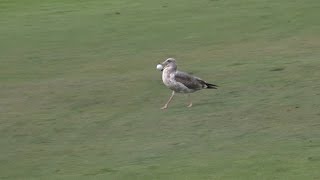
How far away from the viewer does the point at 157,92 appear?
517 inches

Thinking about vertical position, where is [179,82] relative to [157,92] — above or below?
above

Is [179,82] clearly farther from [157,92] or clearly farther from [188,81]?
[157,92]

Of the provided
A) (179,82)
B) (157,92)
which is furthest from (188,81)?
(157,92)

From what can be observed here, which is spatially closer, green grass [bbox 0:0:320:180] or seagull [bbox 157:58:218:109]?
green grass [bbox 0:0:320:180]

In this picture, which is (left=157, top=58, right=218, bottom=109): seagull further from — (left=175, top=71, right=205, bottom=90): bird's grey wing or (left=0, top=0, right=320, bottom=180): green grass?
(left=0, top=0, right=320, bottom=180): green grass

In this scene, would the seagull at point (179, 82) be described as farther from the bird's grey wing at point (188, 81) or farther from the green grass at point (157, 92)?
the green grass at point (157, 92)

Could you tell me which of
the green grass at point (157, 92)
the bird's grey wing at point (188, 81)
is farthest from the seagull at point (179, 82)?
the green grass at point (157, 92)

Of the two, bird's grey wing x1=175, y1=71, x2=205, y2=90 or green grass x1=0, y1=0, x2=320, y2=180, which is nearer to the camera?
green grass x1=0, y1=0, x2=320, y2=180

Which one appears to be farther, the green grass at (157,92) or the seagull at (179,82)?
the seagull at (179,82)

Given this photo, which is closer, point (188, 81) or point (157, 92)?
point (188, 81)

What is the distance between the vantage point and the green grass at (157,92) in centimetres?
945

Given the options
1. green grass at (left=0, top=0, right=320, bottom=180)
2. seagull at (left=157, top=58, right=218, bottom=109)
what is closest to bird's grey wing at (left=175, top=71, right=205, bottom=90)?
seagull at (left=157, top=58, right=218, bottom=109)

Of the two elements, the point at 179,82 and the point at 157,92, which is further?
the point at 157,92

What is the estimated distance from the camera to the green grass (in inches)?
372
